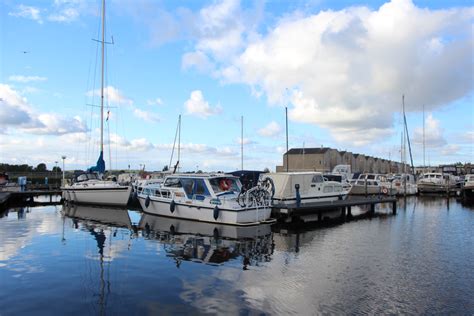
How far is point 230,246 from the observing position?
14547 mm

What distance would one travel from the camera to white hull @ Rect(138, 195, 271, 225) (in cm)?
1861

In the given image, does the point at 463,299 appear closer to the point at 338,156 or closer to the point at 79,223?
the point at 79,223

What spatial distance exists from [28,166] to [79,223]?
5988 centimetres

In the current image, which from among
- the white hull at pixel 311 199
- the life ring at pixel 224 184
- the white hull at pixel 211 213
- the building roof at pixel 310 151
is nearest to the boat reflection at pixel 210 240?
the white hull at pixel 211 213

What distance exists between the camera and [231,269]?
36.9ft

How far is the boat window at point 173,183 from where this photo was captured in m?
21.8

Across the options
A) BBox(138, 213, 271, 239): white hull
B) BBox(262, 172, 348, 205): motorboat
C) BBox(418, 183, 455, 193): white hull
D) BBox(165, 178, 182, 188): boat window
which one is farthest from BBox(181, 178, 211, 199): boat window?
BBox(418, 183, 455, 193): white hull

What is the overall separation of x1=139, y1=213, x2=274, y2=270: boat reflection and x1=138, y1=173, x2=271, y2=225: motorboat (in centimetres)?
43

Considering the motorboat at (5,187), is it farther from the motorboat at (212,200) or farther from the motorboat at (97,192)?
the motorboat at (212,200)

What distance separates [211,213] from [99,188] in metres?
12.4

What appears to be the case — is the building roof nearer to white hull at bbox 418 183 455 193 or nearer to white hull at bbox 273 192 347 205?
white hull at bbox 418 183 455 193

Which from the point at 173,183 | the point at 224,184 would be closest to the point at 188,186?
the point at 173,183

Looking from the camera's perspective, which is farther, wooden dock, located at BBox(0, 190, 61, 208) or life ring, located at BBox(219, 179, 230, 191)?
wooden dock, located at BBox(0, 190, 61, 208)

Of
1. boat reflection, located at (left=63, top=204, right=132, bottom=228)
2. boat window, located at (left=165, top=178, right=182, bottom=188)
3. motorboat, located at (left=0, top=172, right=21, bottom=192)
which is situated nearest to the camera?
boat reflection, located at (left=63, top=204, right=132, bottom=228)
